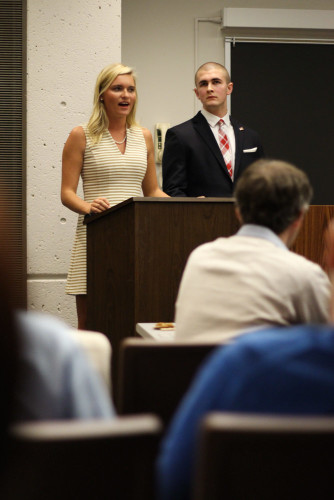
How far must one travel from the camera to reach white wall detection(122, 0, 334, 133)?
6930mm

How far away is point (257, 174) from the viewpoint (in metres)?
2.17

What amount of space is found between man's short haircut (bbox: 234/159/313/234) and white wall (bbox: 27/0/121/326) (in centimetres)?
327

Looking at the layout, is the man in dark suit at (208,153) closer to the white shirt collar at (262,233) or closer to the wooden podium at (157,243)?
the wooden podium at (157,243)

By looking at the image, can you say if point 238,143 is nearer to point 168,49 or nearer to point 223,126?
point 223,126

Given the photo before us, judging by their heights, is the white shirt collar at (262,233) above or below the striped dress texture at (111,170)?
below

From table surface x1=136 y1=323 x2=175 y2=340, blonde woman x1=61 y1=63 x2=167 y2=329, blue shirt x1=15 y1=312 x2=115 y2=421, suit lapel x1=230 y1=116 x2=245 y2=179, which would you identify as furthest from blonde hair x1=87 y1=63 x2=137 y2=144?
blue shirt x1=15 y1=312 x2=115 y2=421

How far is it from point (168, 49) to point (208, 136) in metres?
2.58

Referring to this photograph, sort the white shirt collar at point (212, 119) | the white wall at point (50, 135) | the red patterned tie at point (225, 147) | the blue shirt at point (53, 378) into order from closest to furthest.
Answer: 1. the blue shirt at point (53, 378)
2. the red patterned tie at point (225, 147)
3. the white shirt collar at point (212, 119)
4. the white wall at point (50, 135)

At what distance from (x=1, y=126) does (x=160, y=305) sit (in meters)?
2.41

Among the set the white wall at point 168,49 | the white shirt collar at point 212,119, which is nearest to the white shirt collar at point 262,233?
the white shirt collar at point 212,119

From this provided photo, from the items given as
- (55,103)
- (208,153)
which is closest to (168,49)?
(55,103)

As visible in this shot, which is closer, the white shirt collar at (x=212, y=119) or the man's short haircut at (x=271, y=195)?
the man's short haircut at (x=271, y=195)

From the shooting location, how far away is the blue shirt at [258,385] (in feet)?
3.77

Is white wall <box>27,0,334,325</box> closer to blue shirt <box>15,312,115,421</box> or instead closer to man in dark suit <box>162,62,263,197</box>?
man in dark suit <box>162,62,263,197</box>
